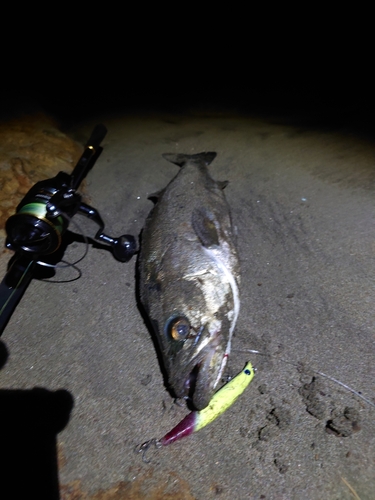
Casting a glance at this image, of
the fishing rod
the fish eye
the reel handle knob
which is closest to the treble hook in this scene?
the fish eye

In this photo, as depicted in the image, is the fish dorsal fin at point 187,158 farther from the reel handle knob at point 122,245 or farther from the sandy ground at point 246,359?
the reel handle knob at point 122,245

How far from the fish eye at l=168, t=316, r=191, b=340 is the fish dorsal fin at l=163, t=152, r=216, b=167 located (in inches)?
68.9

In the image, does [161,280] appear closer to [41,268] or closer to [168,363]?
[168,363]

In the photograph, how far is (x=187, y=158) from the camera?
3266 millimetres

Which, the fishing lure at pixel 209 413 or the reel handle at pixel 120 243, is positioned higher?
the reel handle at pixel 120 243

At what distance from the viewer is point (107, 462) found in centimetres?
167

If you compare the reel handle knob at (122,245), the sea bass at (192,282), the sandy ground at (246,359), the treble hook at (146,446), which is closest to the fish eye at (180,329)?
the sea bass at (192,282)

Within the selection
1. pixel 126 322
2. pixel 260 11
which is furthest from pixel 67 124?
pixel 260 11

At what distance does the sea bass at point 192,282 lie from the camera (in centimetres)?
178

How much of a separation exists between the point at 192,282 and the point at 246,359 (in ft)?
1.83

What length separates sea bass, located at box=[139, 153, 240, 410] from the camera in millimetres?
1781

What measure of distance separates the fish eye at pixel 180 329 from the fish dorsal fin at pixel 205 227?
0.59 meters

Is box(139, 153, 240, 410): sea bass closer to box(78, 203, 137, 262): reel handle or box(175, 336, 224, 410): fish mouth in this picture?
box(175, 336, 224, 410): fish mouth

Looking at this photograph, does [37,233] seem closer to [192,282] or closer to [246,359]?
[192,282]
